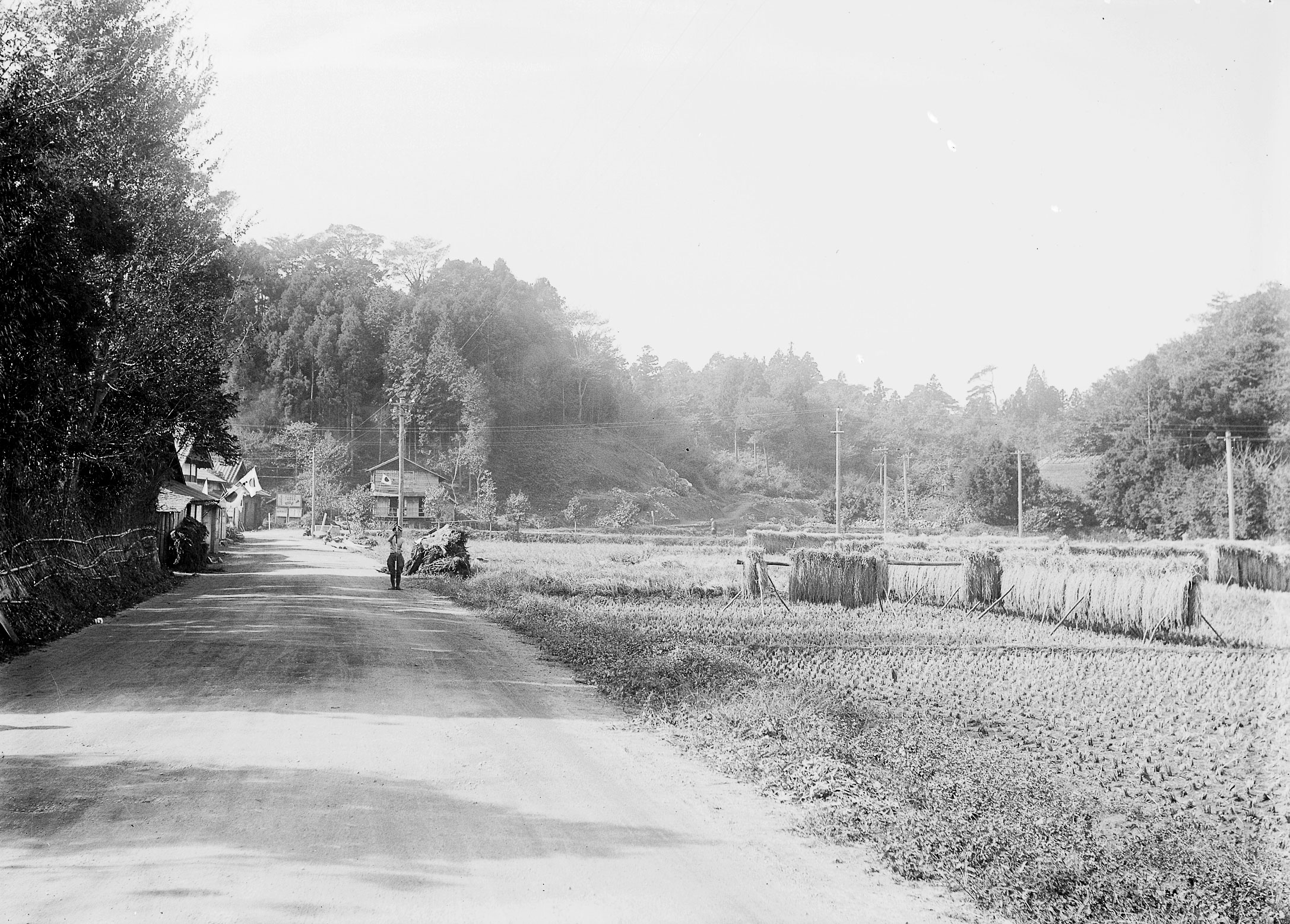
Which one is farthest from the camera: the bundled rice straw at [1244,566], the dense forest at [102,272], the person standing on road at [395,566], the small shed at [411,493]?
the small shed at [411,493]

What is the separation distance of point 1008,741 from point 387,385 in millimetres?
90577

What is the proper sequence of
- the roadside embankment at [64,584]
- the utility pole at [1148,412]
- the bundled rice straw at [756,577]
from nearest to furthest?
the roadside embankment at [64,584], the bundled rice straw at [756,577], the utility pole at [1148,412]

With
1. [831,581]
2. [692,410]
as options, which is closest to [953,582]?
[831,581]

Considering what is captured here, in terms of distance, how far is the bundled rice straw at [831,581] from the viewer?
888 inches

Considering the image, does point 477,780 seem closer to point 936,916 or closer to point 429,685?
point 936,916

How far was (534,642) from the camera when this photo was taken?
14.6m

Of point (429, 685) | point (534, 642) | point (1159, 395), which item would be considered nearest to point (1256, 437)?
point (1159, 395)

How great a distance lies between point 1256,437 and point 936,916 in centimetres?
5560

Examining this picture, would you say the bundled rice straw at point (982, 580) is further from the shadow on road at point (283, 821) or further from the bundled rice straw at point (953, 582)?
the shadow on road at point (283, 821)

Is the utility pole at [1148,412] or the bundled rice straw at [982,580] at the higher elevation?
the utility pole at [1148,412]

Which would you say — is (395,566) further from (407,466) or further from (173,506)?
(407,466)

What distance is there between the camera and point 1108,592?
1889 cm

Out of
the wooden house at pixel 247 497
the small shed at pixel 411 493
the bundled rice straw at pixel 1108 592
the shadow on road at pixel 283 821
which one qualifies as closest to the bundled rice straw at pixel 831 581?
the bundled rice straw at pixel 1108 592

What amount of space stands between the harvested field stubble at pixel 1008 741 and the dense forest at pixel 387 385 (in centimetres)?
416
